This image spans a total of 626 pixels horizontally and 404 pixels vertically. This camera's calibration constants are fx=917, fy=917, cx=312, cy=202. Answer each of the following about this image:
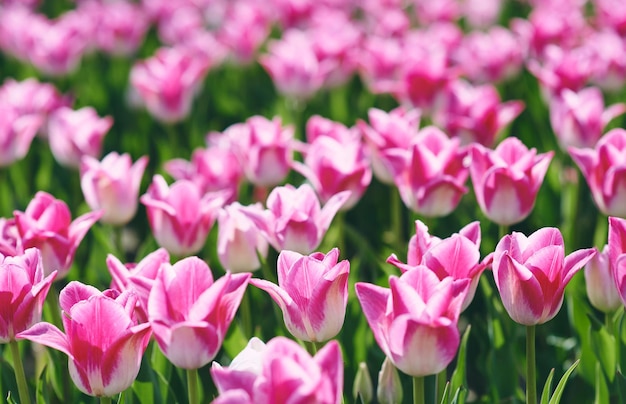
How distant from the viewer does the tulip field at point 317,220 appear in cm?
153

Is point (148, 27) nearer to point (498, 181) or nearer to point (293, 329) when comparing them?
point (498, 181)

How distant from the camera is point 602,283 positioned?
1970mm

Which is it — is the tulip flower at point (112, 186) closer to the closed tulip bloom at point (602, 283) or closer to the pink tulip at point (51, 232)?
the pink tulip at point (51, 232)

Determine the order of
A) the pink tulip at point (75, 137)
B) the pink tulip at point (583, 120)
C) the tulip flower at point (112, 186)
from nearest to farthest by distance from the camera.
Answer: the tulip flower at point (112, 186) → the pink tulip at point (583, 120) → the pink tulip at point (75, 137)

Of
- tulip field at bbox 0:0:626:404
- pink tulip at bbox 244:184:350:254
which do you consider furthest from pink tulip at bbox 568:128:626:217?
pink tulip at bbox 244:184:350:254

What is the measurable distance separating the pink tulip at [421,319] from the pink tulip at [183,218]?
0.81 m

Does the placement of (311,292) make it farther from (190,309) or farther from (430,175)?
(430,175)

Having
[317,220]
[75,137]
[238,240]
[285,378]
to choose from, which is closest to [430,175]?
[317,220]

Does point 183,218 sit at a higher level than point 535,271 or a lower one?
lower

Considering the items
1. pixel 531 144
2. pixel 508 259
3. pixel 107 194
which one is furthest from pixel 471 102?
pixel 508 259

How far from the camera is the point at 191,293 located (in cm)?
153

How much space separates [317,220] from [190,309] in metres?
0.60

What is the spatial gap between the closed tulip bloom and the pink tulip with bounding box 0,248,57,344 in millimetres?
1108

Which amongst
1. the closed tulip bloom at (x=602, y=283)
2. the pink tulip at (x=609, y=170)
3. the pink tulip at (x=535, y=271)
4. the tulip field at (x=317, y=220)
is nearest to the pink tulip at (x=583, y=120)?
the tulip field at (x=317, y=220)
